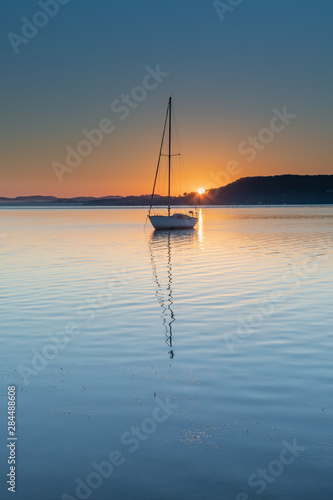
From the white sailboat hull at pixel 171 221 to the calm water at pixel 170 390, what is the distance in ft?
169

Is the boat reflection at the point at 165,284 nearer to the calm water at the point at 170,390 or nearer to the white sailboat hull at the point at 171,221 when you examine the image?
the calm water at the point at 170,390

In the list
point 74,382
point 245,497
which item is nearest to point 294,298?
point 74,382

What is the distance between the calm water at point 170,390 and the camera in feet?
26.3

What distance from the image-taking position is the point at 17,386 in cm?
1209

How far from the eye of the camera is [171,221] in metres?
78.7

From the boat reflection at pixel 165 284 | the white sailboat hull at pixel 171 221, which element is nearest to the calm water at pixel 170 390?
the boat reflection at pixel 165 284

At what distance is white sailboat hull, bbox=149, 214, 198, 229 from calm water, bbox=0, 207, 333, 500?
169ft

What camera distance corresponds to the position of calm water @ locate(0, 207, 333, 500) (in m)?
8.02

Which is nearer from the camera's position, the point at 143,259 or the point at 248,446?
the point at 248,446

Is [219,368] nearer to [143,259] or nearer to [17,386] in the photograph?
[17,386]

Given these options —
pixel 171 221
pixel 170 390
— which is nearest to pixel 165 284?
pixel 170 390

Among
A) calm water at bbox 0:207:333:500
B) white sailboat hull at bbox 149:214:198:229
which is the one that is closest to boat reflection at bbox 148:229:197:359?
calm water at bbox 0:207:333:500

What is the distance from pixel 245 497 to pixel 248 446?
1.51 metres

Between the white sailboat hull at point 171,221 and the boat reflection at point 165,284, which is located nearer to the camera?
the boat reflection at point 165,284
